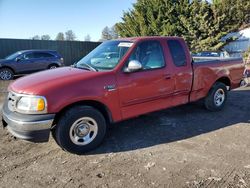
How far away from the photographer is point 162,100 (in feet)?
16.3

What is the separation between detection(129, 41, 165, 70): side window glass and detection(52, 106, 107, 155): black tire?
129 cm

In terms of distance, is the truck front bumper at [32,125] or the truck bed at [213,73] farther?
the truck bed at [213,73]

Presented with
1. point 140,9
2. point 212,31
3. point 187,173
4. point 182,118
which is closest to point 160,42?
point 182,118

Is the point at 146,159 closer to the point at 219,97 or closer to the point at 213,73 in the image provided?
the point at 213,73

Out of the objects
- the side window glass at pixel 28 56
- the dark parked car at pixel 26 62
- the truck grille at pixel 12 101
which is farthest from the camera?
the side window glass at pixel 28 56

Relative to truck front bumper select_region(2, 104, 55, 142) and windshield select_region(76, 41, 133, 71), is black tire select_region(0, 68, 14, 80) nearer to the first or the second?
windshield select_region(76, 41, 133, 71)

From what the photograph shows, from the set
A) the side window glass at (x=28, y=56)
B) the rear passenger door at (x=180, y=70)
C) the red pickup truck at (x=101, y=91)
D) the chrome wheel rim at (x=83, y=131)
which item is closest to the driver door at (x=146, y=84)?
the red pickup truck at (x=101, y=91)

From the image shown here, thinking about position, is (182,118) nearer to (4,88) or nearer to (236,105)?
(236,105)

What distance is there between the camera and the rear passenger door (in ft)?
16.8

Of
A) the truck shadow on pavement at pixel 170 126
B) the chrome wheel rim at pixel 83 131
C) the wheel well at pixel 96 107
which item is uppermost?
the wheel well at pixel 96 107

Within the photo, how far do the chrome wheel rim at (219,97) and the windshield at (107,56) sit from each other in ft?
9.41

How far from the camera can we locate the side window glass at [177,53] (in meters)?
5.17

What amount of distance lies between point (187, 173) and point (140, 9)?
22.9 meters

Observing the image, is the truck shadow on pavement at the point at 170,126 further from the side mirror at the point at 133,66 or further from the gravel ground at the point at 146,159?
the side mirror at the point at 133,66
